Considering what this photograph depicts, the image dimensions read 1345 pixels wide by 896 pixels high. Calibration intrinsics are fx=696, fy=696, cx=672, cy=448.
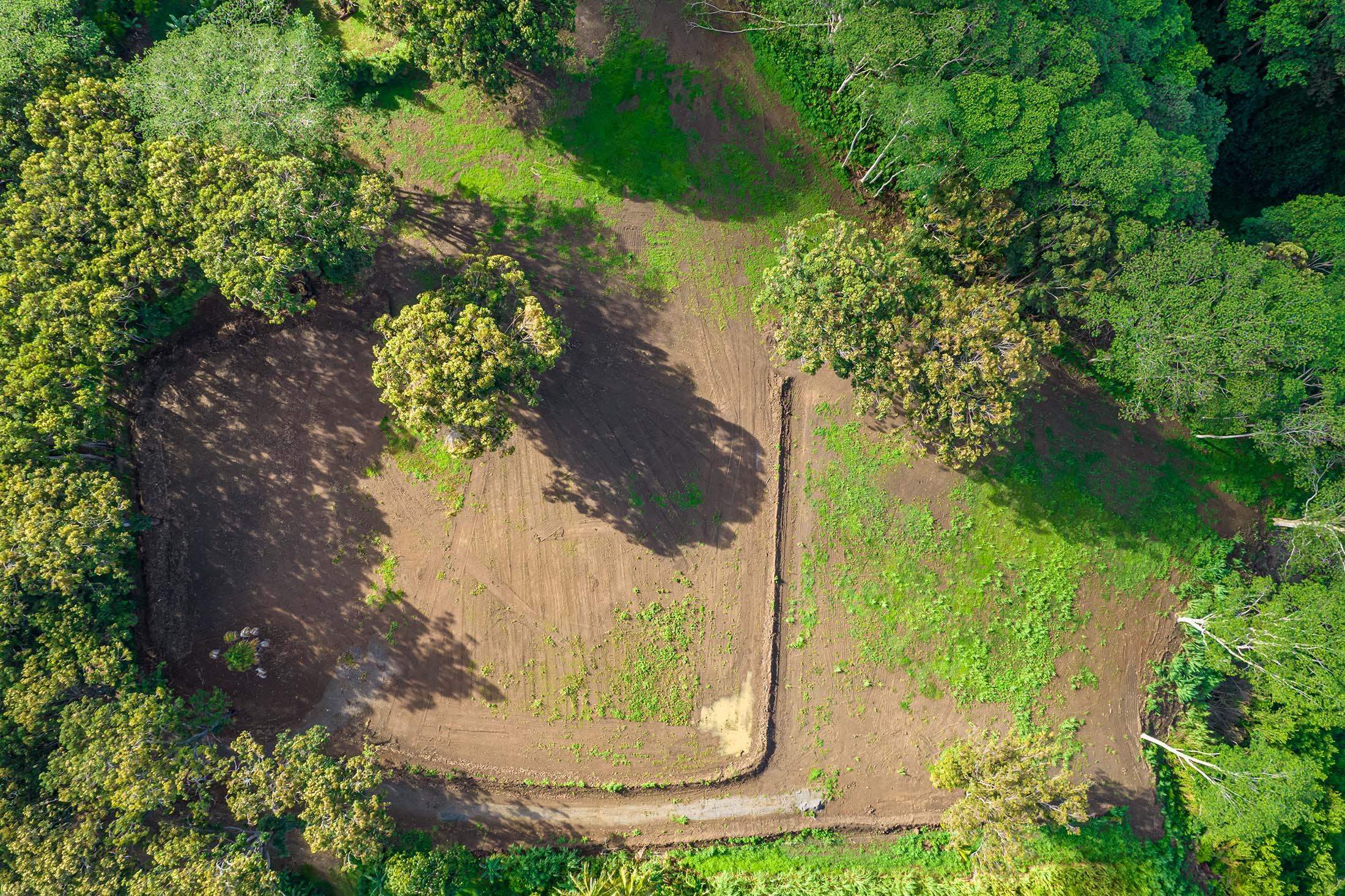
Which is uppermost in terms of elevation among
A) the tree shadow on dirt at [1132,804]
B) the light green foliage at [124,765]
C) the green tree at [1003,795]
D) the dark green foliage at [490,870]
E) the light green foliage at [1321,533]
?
the light green foliage at [1321,533]

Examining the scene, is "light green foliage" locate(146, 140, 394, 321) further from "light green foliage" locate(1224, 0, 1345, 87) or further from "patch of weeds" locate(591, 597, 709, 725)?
"light green foliage" locate(1224, 0, 1345, 87)

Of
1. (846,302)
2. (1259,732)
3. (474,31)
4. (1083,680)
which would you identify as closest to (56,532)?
(474,31)

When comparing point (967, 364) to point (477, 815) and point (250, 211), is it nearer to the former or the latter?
point (250, 211)

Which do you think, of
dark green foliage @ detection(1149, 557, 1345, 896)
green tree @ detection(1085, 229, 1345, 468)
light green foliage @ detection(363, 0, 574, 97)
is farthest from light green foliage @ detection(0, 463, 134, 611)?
dark green foliage @ detection(1149, 557, 1345, 896)

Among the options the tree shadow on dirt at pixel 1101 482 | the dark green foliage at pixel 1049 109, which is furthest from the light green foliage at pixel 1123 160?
the tree shadow on dirt at pixel 1101 482

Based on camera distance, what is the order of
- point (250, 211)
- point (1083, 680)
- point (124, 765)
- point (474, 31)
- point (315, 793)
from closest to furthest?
point (124, 765), point (250, 211), point (315, 793), point (474, 31), point (1083, 680)

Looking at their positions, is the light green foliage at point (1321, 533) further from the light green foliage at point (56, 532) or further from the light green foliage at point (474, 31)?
the light green foliage at point (56, 532)
